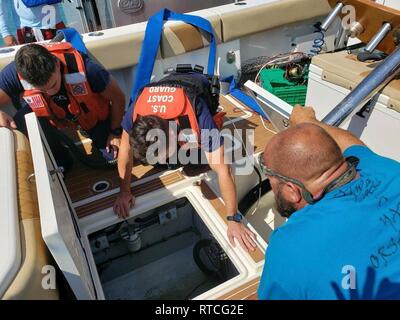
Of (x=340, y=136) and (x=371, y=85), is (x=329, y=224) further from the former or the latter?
(x=371, y=85)

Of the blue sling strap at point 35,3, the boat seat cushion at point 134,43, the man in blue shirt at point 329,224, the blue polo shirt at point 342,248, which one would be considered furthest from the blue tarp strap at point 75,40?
the blue polo shirt at point 342,248

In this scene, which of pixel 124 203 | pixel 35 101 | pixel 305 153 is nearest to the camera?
pixel 305 153

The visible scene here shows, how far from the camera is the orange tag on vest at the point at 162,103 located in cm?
179

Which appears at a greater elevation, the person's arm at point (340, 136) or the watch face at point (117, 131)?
the person's arm at point (340, 136)

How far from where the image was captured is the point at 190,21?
2682 mm

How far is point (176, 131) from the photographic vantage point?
1790mm

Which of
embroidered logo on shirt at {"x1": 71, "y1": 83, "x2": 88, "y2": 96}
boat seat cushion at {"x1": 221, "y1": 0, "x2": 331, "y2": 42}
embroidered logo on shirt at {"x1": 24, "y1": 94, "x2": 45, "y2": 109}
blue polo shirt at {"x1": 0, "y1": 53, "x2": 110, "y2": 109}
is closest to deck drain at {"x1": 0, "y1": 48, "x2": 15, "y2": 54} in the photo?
blue polo shirt at {"x1": 0, "y1": 53, "x2": 110, "y2": 109}

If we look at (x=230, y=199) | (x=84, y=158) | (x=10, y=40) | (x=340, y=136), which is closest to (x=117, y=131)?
(x=84, y=158)

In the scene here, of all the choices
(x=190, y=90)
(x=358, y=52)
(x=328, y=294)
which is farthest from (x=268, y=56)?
(x=328, y=294)

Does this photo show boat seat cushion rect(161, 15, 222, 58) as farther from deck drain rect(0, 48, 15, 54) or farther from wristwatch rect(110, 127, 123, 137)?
deck drain rect(0, 48, 15, 54)

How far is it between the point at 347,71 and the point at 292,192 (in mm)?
946

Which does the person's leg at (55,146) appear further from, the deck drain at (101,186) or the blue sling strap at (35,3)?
the blue sling strap at (35,3)
